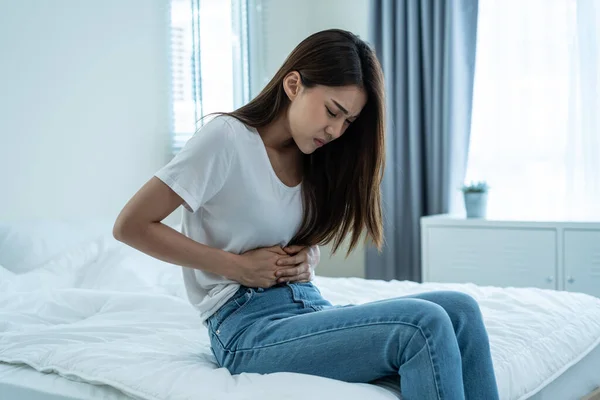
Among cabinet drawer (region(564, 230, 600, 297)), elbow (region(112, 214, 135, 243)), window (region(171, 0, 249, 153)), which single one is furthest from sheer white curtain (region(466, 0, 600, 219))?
elbow (region(112, 214, 135, 243))

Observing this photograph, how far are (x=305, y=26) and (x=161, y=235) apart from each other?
10.0 feet

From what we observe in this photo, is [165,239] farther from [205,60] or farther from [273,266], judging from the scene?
[205,60]

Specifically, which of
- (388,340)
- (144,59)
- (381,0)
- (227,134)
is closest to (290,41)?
(381,0)

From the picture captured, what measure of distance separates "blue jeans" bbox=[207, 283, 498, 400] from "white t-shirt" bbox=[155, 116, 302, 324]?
9cm

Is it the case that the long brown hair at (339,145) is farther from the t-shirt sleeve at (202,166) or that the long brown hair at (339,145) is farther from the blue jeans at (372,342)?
the blue jeans at (372,342)

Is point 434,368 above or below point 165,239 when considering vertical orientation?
below

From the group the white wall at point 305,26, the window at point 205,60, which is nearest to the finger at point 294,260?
the window at point 205,60

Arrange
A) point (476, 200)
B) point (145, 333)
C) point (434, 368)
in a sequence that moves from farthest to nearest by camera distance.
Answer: point (476, 200), point (145, 333), point (434, 368)

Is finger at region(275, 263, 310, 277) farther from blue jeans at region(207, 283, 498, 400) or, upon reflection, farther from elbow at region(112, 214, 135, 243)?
elbow at region(112, 214, 135, 243)

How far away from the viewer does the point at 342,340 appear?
4.29ft

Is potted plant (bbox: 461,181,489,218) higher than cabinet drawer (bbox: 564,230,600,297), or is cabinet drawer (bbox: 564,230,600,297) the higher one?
potted plant (bbox: 461,181,489,218)

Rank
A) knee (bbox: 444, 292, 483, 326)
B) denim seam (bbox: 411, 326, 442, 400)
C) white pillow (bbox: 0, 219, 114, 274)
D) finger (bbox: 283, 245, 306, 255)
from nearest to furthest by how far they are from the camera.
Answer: denim seam (bbox: 411, 326, 442, 400) → knee (bbox: 444, 292, 483, 326) → finger (bbox: 283, 245, 306, 255) → white pillow (bbox: 0, 219, 114, 274)

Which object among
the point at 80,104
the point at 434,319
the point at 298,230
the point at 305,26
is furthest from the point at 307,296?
the point at 305,26

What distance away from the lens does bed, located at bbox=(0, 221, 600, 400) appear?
137cm
